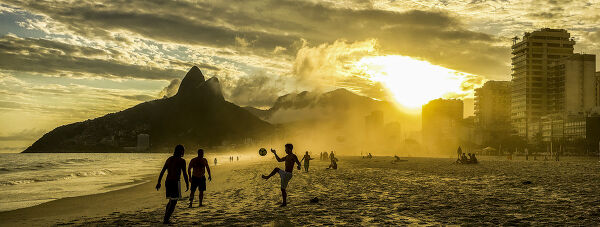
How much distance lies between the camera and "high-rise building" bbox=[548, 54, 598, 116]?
185 m

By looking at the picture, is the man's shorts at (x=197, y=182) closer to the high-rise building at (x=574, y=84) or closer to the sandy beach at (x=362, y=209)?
the sandy beach at (x=362, y=209)

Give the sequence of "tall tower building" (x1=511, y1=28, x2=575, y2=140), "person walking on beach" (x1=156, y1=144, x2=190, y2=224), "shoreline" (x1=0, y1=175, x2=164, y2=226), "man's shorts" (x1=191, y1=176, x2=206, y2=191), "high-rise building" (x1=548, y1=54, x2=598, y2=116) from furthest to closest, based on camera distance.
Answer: "tall tower building" (x1=511, y1=28, x2=575, y2=140), "high-rise building" (x1=548, y1=54, x2=598, y2=116), "man's shorts" (x1=191, y1=176, x2=206, y2=191), "shoreline" (x1=0, y1=175, x2=164, y2=226), "person walking on beach" (x1=156, y1=144, x2=190, y2=224)

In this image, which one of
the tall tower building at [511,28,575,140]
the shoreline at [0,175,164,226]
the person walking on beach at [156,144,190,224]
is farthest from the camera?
the tall tower building at [511,28,575,140]

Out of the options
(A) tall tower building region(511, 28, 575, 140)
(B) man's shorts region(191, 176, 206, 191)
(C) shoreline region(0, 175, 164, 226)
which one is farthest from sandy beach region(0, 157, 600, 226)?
(A) tall tower building region(511, 28, 575, 140)

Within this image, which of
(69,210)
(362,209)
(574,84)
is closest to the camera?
(362,209)

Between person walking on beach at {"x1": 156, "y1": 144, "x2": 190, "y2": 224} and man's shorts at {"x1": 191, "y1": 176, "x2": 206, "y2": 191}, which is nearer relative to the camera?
person walking on beach at {"x1": 156, "y1": 144, "x2": 190, "y2": 224}

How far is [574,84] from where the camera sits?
184 meters

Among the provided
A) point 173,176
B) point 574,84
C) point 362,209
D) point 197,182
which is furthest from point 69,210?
point 574,84

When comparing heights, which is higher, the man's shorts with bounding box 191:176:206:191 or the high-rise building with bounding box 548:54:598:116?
the high-rise building with bounding box 548:54:598:116

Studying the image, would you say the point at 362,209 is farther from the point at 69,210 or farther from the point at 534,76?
the point at 534,76

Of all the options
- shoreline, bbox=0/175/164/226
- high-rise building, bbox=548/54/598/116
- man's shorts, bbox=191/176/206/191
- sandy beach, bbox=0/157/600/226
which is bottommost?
shoreline, bbox=0/175/164/226

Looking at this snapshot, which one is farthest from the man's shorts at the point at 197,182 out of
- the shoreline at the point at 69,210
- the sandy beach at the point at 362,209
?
the shoreline at the point at 69,210

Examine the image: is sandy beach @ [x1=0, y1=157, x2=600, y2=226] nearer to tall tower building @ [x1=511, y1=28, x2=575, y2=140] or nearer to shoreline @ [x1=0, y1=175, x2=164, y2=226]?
shoreline @ [x1=0, y1=175, x2=164, y2=226]

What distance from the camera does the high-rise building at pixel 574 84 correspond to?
185375 millimetres
